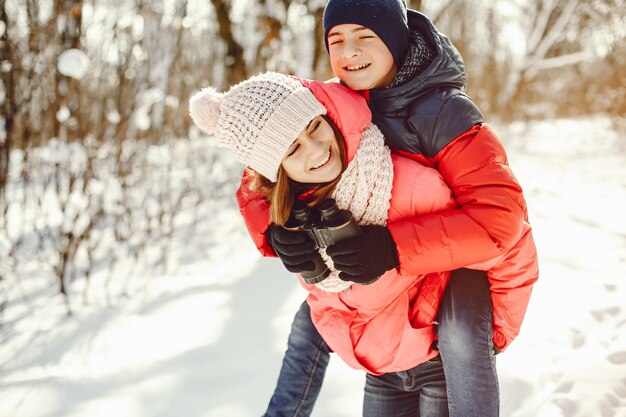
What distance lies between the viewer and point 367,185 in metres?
1.20

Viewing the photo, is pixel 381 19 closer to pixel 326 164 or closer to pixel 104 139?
pixel 326 164

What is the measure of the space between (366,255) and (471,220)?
0.91 ft

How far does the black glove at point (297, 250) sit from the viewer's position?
122 centimetres

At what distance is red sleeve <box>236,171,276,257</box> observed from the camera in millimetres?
1420

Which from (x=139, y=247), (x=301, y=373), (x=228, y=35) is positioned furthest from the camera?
(x=228, y=35)

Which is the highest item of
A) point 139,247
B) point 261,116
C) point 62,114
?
point 62,114

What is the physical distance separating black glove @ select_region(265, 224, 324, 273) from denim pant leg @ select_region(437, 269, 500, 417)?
422mm

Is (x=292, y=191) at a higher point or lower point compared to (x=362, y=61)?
lower

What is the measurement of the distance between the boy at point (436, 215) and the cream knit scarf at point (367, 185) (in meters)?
0.07

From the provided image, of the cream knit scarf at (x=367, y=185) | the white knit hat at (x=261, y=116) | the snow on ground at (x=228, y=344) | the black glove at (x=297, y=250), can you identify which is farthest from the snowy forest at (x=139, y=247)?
the white knit hat at (x=261, y=116)

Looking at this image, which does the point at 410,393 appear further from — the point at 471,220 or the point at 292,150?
the point at 292,150

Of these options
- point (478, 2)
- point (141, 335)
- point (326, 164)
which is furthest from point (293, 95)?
point (478, 2)

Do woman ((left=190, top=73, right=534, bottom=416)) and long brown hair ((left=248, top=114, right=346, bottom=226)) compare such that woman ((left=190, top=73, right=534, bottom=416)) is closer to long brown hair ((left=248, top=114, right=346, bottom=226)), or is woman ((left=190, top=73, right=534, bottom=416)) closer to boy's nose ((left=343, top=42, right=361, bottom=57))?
long brown hair ((left=248, top=114, right=346, bottom=226))

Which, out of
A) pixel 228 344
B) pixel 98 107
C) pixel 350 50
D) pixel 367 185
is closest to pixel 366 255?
pixel 367 185
